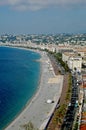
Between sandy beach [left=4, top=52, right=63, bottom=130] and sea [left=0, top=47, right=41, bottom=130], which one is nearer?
sandy beach [left=4, top=52, right=63, bottom=130]

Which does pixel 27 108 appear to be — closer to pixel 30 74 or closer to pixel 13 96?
pixel 13 96

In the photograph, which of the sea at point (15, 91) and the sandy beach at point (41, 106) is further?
the sea at point (15, 91)

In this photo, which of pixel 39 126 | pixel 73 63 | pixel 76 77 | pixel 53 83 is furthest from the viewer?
pixel 73 63

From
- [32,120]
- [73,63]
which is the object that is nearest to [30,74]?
[73,63]

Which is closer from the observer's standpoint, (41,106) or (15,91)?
(41,106)

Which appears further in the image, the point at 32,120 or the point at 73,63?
the point at 73,63

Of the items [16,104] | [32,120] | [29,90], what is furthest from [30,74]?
[32,120]

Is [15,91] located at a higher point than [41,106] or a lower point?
lower

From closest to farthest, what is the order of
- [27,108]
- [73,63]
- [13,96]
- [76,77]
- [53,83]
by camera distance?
1. [27,108]
2. [13,96]
3. [53,83]
4. [76,77]
5. [73,63]
